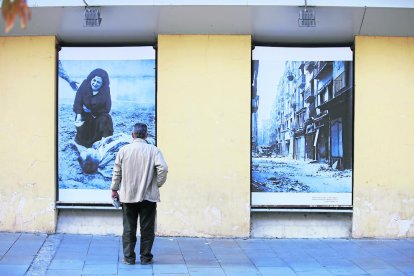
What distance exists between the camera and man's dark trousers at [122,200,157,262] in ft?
24.0

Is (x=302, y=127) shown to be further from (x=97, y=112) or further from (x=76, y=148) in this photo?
(x=76, y=148)

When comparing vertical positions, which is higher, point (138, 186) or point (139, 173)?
point (139, 173)

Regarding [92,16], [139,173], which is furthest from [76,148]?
[139,173]

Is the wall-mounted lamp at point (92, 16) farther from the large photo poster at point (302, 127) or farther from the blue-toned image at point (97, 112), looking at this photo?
the large photo poster at point (302, 127)

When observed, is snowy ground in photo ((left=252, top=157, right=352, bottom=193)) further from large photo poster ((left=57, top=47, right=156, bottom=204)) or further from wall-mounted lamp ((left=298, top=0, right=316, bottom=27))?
wall-mounted lamp ((left=298, top=0, right=316, bottom=27))

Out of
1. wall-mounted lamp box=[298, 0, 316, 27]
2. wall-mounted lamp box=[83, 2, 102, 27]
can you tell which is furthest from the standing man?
wall-mounted lamp box=[298, 0, 316, 27]

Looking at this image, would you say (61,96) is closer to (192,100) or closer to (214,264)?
(192,100)

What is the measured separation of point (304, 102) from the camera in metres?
9.42

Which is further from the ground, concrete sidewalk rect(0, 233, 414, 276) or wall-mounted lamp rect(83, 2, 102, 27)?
wall-mounted lamp rect(83, 2, 102, 27)

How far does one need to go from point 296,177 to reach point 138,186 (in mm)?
3135

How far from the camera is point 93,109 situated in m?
9.27

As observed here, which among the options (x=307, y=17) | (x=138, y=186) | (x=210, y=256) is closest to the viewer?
(x=138, y=186)

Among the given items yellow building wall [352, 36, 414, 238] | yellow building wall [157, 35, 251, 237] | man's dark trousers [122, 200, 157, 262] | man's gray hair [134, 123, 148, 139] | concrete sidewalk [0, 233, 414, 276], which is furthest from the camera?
yellow building wall [352, 36, 414, 238]

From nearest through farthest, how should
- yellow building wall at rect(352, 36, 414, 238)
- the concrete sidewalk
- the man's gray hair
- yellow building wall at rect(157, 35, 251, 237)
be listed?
the concrete sidewalk, the man's gray hair, yellow building wall at rect(157, 35, 251, 237), yellow building wall at rect(352, 36, 414, 238)
